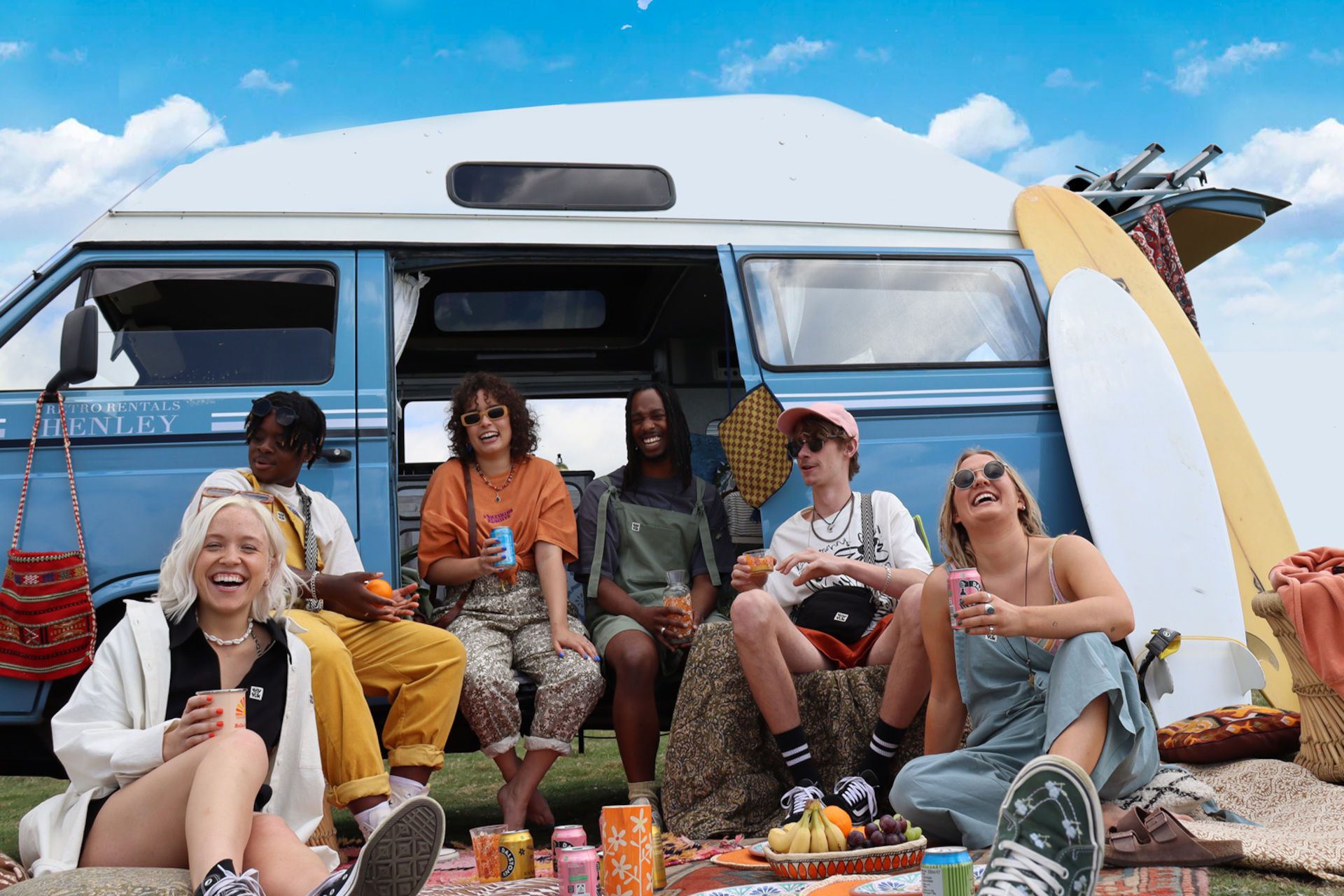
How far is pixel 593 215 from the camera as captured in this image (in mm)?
4625

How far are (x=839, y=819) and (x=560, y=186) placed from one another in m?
2.84

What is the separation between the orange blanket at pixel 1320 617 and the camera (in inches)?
149

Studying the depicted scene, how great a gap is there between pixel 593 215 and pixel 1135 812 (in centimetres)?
304

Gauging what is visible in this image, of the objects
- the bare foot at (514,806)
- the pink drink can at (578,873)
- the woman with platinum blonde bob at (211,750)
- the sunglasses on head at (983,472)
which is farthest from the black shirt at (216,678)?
the sunglasses on head at (983,472)

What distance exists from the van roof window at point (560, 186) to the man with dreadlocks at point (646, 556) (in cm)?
82

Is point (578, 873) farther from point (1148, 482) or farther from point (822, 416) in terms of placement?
point (1148, 482)

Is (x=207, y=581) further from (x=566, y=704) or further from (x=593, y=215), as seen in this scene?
(x=593, y=215)

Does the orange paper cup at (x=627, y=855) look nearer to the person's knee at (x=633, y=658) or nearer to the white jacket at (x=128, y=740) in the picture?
the white jacket at (x=128, y=740)

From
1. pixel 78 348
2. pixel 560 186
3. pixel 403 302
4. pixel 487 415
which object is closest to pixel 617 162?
pixel 560 186

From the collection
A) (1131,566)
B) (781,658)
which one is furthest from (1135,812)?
(1131,566)

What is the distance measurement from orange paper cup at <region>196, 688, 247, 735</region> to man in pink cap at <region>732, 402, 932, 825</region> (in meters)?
1.66

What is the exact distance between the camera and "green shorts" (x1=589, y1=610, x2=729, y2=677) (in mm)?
4211

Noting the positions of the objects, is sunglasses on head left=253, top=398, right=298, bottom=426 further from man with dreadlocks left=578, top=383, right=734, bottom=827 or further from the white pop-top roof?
man with dreadlocks left=578, top=383, right=734, bottom=827

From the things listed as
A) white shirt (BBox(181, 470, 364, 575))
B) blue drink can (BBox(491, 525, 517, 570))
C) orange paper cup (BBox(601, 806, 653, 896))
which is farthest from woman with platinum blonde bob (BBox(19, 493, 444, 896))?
blue drink can (BBox(491, 525, 517, 570))
